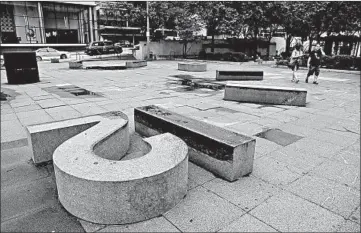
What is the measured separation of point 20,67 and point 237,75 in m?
10.6

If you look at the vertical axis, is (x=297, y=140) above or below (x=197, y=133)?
below

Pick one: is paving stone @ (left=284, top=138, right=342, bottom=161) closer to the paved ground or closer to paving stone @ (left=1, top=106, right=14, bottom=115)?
the paved ground

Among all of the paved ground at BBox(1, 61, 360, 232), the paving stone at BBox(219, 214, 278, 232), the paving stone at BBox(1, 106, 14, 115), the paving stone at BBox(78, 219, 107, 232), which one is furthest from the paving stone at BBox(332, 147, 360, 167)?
the paving stone at BBox(1, 106, 14, 115)

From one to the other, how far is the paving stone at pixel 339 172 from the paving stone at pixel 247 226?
5.74 ft

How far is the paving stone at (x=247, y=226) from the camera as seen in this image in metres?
3.07

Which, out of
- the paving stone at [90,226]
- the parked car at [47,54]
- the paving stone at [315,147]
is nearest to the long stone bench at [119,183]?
the paving stone at [90,226]

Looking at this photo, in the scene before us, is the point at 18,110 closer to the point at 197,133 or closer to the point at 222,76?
the point at 197,133

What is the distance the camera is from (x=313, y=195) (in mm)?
3820

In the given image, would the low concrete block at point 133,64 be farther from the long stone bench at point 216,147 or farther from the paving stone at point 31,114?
the long stone bench at point 216,147

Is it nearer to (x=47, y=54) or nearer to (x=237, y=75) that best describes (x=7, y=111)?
(x=237, y=75)

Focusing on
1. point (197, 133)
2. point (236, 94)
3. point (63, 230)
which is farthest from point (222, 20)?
point (63, 230)

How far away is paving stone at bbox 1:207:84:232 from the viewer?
299 cm

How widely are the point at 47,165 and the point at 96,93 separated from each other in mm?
6675

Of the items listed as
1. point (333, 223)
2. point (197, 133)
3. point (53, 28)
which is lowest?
point (333, 223)
